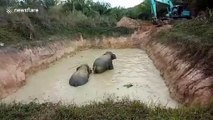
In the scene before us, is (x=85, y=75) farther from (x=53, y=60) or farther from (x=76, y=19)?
(x=76, y=19)

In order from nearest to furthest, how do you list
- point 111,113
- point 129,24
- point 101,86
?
1. point 111,113
2. point 101,86
3. point 129,24

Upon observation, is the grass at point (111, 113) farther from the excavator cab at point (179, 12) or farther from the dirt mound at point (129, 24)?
the dirt mound at point (129, 24)

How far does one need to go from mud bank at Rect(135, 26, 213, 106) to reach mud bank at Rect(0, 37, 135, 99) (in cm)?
650

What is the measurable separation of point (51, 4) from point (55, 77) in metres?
20.3

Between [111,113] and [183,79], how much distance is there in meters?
5.38

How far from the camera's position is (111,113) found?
31.3ft

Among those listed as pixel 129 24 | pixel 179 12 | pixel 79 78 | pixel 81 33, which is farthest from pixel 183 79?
pixel 129 24

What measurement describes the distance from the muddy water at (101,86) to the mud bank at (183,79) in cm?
37

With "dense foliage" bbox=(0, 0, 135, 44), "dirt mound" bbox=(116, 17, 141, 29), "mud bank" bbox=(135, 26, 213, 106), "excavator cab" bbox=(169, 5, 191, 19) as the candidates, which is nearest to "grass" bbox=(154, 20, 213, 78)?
"mud bank" bbox=(135, 26, 213, 106)

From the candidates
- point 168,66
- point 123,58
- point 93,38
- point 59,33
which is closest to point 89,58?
point 123,58

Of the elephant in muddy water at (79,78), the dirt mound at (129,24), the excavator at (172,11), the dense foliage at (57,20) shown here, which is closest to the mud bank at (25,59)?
the dense foliage at (57,20)

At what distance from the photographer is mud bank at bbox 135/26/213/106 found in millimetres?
11828

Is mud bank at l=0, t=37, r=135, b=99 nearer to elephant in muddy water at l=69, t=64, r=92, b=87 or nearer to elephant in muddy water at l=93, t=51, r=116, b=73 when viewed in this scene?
elephant in muddy water at l=69, t=64, r=92, b=87

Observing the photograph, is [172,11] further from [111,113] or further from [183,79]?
[111,113]
